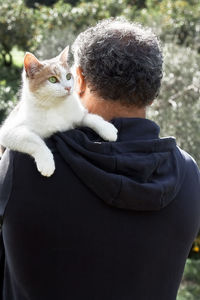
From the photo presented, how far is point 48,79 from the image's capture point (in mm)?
2266

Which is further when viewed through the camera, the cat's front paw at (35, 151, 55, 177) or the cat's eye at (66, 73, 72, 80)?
the cat's eye at (66, 73, 72, 80)

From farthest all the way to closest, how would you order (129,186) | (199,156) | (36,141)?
(199,156), (36,141), (129,186)

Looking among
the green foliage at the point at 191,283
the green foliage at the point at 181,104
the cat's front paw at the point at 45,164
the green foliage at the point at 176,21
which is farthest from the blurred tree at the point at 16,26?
the cat's front paw at the point at 45,164

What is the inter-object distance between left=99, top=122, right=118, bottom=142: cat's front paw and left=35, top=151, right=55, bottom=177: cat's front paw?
226 millimetres

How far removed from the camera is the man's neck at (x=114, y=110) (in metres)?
2.06

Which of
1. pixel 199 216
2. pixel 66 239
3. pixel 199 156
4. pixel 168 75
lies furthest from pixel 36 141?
pixel 168 75

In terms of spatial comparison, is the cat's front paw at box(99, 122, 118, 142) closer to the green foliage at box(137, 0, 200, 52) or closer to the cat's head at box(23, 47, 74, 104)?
the cat's head at box(23, 47, 74, 104)

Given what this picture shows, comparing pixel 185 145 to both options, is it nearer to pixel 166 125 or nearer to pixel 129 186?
pixel 166 125

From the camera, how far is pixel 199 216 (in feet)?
6.78

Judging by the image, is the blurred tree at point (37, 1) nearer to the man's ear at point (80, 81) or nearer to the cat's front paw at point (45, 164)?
the man's ear at point (80, 81)

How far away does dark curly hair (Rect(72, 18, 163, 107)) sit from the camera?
2.01m

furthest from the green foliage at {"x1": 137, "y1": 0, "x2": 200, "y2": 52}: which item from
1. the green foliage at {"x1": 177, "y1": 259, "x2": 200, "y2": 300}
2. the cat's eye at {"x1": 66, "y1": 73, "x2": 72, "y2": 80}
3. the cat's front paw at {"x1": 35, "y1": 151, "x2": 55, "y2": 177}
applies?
the cat's front paw at {"x1": 35, "y1": 151, "x2": 55, "y2": 177}

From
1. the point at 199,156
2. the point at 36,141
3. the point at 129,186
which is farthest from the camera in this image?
the point at 199,156

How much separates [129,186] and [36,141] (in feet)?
1.37
